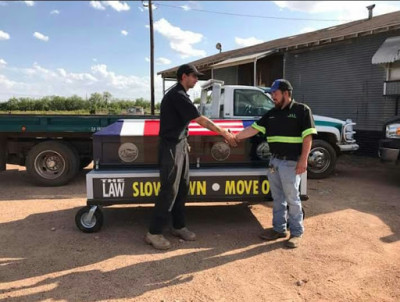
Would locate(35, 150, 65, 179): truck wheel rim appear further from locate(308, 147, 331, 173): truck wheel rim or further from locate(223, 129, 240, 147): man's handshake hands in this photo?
locate(308, 147, 331, 173): truck wheel rim

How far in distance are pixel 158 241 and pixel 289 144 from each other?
179 centimetres

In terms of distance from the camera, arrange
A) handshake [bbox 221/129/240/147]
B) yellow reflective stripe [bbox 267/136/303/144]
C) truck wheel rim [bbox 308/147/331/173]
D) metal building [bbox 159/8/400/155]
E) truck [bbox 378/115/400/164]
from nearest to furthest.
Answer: yellow reflective stripe [bbox 267/136/303/144]
handshake [bbox 221/129/240/147]
truck [bbox 378/115/400/164]
truck wheel rim [bbox 308/147/331/173]
metal building [bbox 159/8/400/155]

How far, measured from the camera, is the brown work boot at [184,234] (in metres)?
4.50

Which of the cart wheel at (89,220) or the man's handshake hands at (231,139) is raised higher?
the man's handshake hands at (231,139)

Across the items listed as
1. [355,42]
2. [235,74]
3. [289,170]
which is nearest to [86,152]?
[289,170]

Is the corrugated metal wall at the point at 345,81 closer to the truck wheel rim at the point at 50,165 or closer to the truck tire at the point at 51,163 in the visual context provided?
the truck tire at the point at 51,163

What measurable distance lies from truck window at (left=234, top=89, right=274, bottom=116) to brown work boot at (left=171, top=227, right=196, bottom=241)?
3314 millimetres

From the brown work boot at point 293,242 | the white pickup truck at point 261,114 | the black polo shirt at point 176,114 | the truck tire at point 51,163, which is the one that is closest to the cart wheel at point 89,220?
the black polo shirt at point 176,114

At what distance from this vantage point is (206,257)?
4.03 meters

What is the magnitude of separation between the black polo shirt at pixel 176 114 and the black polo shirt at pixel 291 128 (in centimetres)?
89

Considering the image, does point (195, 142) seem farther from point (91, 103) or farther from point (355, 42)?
point (91, 103)

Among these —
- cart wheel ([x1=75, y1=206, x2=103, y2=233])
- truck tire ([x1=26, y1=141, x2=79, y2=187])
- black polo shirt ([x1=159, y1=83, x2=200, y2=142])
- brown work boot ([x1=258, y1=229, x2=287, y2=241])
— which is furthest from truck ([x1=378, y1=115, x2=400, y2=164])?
truck tire ([x1=26, y1=141, x2=79, y2=187])

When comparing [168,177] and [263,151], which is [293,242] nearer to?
[263,151]

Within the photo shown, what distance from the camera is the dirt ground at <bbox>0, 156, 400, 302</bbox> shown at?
3.33m
